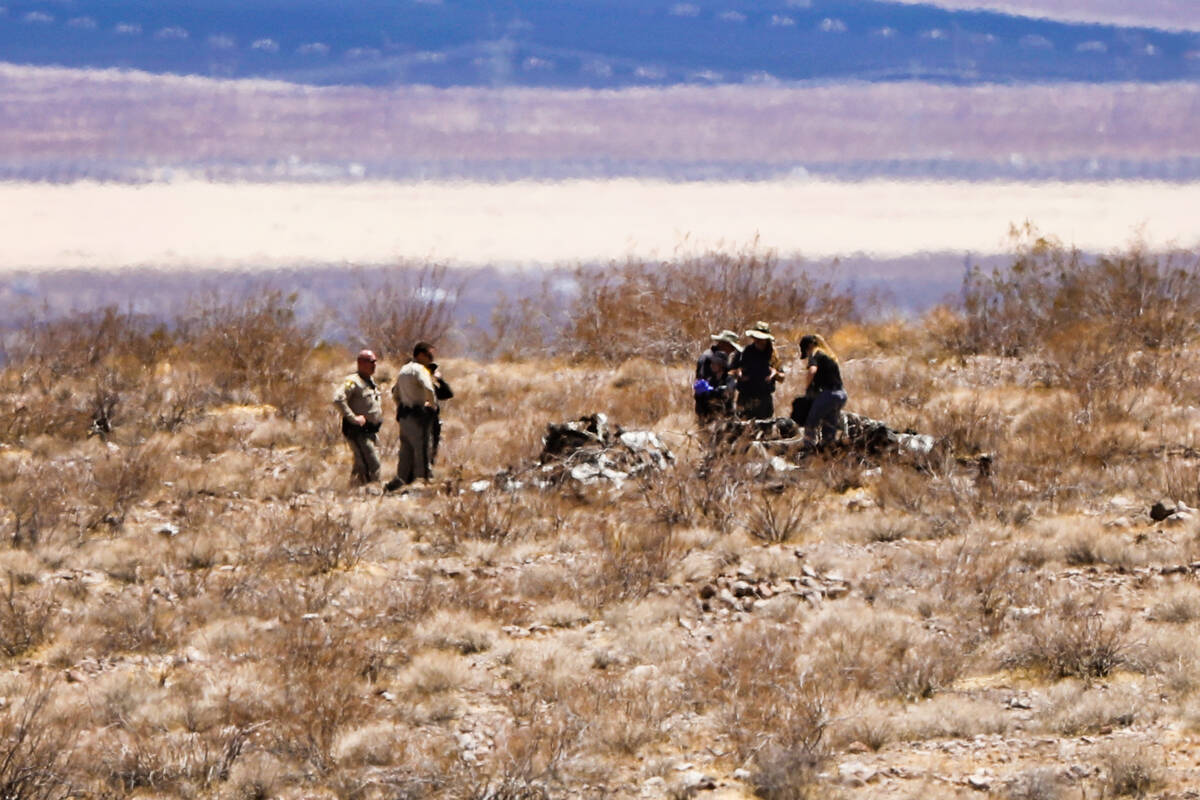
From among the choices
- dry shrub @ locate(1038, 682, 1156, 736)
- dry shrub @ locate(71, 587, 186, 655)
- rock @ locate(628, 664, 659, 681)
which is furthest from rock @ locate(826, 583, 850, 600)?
dry shrub @ locate(71, 587, 186, 655)

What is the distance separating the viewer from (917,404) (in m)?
18.4

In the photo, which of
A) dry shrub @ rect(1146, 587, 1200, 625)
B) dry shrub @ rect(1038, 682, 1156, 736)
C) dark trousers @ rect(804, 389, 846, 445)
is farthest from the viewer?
dark trousers @ rect(804, 389, 846, 445)

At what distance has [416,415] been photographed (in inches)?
543

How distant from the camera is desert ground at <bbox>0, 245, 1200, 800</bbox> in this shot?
688 centimetres

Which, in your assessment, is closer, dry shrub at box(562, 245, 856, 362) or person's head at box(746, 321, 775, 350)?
person's head at box(746, 321, 775, 350)

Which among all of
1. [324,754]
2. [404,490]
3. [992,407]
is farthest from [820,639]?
[992,407]

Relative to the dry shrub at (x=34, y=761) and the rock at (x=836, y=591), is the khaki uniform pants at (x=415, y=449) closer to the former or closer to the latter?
the rock at (x=836, y=591)

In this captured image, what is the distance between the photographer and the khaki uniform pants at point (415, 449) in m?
13.9

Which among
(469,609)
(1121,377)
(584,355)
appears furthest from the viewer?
(584,355)

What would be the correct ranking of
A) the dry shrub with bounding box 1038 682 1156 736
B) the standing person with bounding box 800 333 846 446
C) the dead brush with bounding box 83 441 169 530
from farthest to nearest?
the standing person with bounding box 800 333 846 446 < the dead brush with bounding box 83 441 169 530 < the dry shrub with bounding box 1038 682 1156 736

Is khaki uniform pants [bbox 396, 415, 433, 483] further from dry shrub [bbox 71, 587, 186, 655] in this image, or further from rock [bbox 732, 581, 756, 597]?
rock [bbox 732, 581, 756, 597]

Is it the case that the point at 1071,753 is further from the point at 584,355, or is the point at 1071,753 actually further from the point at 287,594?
the point at 584,355

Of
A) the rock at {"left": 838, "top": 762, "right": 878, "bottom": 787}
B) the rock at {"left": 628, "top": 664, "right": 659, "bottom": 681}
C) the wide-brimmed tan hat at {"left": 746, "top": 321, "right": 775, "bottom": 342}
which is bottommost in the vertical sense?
the rock at {"left": 628, "top": 664, "right": 659, "bottom": 681}

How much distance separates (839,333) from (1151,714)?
63.6 feet
